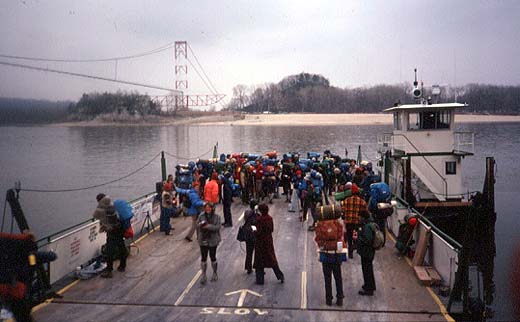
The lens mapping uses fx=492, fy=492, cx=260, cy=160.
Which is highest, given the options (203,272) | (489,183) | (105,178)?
(489,183)

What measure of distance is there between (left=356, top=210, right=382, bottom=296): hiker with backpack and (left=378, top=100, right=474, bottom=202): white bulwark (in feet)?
38.4

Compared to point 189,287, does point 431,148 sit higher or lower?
higher

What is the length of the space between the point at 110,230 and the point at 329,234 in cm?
Answer: 448

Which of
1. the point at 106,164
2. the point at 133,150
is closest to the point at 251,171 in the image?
the point at 106,164

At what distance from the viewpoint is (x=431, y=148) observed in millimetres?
20203

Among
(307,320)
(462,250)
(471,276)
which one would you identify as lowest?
(471,276)

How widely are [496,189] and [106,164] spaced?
135 ft

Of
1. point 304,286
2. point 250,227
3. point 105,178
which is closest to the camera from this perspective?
point 304,286

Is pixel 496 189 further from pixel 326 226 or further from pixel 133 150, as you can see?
pixel 133 150

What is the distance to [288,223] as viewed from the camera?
14.5m

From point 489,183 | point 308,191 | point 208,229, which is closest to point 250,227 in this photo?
point 208,229

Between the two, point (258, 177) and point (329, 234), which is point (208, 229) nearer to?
point (329, 234)

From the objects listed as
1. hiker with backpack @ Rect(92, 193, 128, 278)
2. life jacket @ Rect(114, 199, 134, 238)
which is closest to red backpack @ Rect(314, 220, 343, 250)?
life jacket @ Rect(114, 199, 134, 238)

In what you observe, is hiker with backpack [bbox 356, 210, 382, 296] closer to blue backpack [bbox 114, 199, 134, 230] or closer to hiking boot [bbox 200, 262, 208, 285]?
hiking boot [bbox 200, 262, 208, 285]
